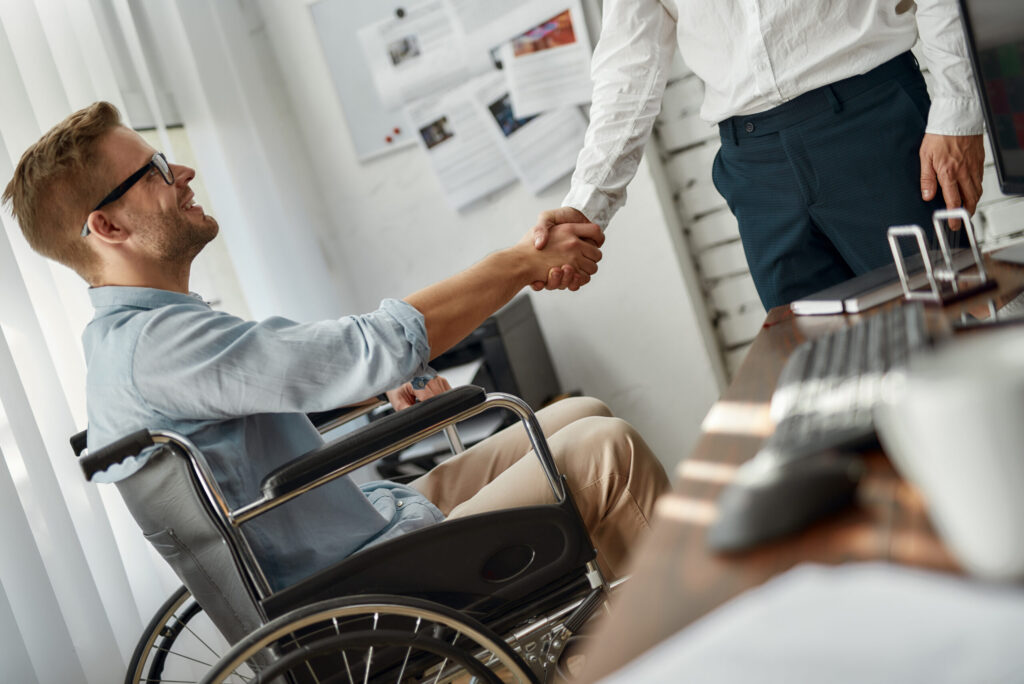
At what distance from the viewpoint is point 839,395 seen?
2.18 ft

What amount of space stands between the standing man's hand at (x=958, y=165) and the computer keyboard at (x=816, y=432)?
637 mm

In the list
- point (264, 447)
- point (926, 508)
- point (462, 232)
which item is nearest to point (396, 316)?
point (264, 447)

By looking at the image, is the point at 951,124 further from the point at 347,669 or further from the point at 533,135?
the point at 533,135

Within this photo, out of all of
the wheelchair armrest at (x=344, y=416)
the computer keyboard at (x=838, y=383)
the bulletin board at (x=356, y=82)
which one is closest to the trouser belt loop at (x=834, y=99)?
the computer keyboard at (x=838, y=383)

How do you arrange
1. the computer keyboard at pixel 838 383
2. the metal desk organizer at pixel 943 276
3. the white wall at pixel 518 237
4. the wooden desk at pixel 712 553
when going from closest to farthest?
1. the wooden desk at pixel 712 553
2. the computer keyboard at pixel 838 383
3. the metal desk organizer at pixel 943 276
4. the white wall at pixel 518 237

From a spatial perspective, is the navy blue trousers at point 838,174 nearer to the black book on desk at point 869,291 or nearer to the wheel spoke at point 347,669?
the black book on desk at point 869,291

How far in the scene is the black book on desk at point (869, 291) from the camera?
1.07 meters

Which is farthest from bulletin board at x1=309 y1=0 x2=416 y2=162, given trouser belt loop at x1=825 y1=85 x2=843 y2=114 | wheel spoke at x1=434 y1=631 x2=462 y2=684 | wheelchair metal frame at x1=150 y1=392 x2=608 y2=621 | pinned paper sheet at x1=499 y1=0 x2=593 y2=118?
wheel spoke at x1=434 y1=631 x2=462 y2=684

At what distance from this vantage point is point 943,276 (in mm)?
1080

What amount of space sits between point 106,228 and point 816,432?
1.23 meters

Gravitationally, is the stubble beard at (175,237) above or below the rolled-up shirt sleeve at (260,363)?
above

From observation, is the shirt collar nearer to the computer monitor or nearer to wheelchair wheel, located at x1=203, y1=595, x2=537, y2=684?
wheelchair wheel, located at x1=203, y1=595, x2=537, y2=684

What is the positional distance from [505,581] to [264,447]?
420 millimetres

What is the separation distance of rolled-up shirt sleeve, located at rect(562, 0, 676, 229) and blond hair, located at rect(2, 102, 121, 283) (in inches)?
35.0
